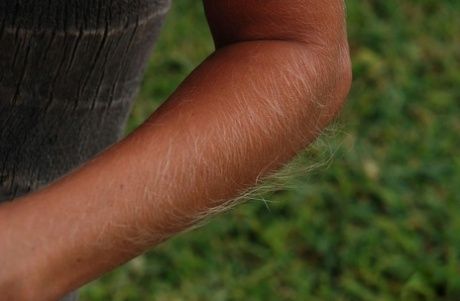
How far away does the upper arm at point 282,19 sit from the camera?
1589 mm

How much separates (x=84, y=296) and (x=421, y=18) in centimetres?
247

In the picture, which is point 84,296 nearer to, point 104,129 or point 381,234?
point 381,234

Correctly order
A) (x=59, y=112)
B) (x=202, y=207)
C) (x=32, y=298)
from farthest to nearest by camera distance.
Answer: (x=59, y=112)
(x=202, y=207)
(x=32, y=298)

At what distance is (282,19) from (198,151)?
0.25 metres

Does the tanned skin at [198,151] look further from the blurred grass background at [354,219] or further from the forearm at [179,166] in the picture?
the blurred grass background at [354,219]

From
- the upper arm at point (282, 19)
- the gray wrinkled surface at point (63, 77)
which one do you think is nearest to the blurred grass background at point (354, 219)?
the gray wrinkled surface at point (63, 77)

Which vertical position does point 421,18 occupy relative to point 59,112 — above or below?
below

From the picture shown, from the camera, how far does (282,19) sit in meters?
1.59

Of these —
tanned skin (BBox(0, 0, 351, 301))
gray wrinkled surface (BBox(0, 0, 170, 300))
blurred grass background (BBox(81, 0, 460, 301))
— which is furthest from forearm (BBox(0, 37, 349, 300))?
Answer: blurred grass background (BBox(81, 0, 460, 301))

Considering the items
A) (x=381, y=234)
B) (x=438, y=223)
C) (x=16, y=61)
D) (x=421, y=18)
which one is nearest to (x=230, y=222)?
(x=381, y=234)

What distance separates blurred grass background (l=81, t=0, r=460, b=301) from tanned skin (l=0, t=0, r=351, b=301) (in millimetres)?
1759

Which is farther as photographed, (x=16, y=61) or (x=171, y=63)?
(x=171, y=63)

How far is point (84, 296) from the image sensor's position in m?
3.59

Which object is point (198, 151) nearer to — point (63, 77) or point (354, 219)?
point (63, 77)
